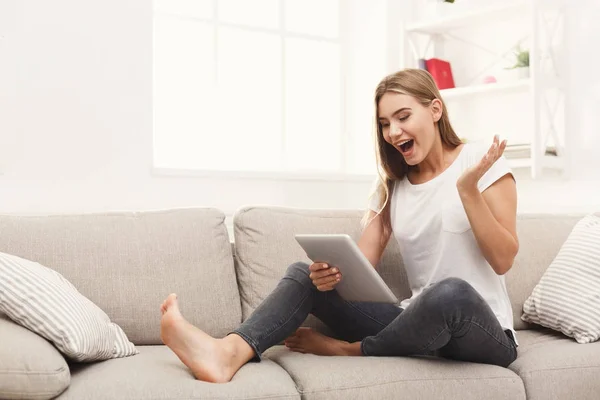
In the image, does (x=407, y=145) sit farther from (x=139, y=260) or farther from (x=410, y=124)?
(x=139, y=260)

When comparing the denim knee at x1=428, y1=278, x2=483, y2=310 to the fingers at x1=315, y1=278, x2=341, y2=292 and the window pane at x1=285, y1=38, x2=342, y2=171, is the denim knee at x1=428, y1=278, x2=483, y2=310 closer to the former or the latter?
the fingers at x1=315, y1=278, x2=341, y2=292

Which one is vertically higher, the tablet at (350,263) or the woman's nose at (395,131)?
the woman's nose at (395,131)

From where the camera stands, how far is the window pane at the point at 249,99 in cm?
345

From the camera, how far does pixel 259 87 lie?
11.6 feet

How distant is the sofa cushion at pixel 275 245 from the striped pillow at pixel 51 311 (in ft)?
1.77

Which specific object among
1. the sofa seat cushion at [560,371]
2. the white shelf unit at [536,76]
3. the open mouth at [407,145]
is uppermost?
the white shelf unit at [536,76]

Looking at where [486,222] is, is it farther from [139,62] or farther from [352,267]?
[139,62]

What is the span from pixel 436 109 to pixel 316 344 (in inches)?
29.3

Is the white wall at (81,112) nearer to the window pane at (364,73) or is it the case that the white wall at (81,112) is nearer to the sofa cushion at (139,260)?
the sofa cushion at (139,260)

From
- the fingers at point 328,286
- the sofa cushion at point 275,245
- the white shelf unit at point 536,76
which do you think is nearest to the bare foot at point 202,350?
the fingers at point 328,286

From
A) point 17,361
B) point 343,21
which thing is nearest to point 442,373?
point 17,361

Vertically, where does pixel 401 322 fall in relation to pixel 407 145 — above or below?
below

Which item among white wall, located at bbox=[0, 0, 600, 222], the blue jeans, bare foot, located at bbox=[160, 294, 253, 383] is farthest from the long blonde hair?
white wall, located at bbox=[0, 0, 600, 222]

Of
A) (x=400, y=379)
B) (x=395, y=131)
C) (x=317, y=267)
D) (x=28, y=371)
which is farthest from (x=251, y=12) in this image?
(x=28, y=371)
